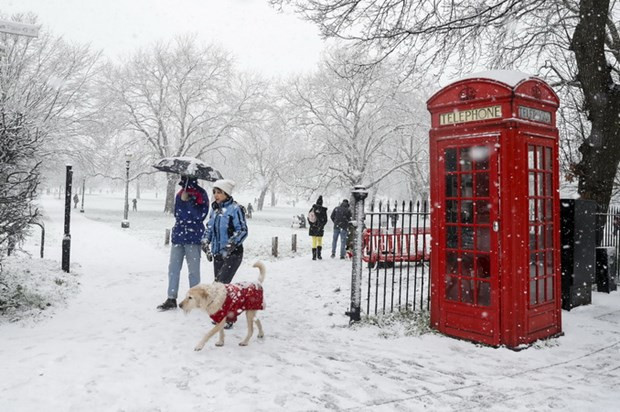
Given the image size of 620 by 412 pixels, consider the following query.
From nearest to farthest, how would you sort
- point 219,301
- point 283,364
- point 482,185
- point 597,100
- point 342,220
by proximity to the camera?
point 283,364, point 219,301, point 482,185, point 597,100, point 342,220

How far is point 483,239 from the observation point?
5215 mm

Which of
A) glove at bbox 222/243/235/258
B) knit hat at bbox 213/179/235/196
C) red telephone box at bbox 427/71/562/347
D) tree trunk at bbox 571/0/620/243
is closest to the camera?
red telephone box at bbox 427/71/562/347

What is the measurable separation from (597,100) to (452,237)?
5.40 m

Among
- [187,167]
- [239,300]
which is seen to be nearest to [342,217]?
[187,167]

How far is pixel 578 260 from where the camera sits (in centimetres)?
691

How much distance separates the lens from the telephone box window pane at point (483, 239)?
5.18 meters

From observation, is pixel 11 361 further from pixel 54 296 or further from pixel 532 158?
pixel 532 158

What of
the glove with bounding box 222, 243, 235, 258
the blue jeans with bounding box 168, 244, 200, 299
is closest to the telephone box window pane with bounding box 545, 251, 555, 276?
the glove with bounding box 222, 243, 235, 258

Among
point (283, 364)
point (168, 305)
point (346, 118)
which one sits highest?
point (346, 118)

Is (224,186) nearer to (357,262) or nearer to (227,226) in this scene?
(227,226)

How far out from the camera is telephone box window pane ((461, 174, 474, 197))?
5250 mm

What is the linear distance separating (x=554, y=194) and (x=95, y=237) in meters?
15.8

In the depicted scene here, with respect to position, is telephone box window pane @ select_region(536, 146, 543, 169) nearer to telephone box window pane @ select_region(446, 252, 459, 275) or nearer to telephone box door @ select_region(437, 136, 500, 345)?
telephone box door @ select_region(437, 136, 500, 345)

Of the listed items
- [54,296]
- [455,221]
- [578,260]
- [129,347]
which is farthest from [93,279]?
[578,260]
